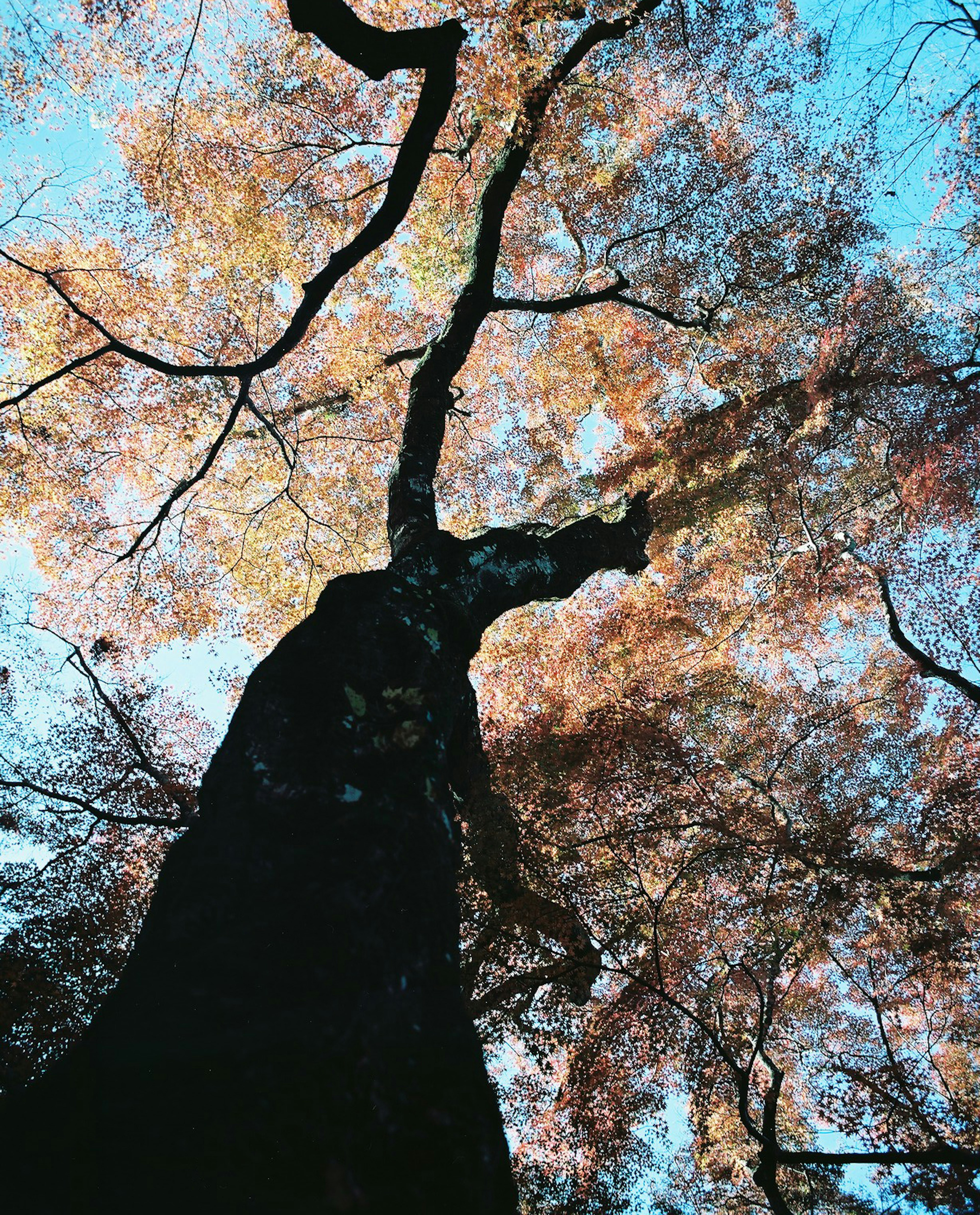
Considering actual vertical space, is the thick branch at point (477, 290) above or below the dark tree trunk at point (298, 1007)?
above

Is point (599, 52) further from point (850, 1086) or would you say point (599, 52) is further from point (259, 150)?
point (850, 1086)

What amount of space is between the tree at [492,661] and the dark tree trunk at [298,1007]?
16 mm

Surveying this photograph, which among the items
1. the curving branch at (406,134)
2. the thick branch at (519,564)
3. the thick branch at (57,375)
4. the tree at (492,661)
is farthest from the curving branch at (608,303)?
the thick branch at (57,375)

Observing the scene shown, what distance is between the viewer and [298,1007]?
7.37 ft

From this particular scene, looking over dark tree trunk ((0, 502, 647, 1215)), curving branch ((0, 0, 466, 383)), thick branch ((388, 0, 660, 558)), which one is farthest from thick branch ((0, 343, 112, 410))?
dark tree trunk ((0, 502, 647, 1215))

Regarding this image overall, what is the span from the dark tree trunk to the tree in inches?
0.6

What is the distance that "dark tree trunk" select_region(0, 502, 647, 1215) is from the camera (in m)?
1.88

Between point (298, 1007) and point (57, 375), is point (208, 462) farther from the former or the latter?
point (298, 1007)

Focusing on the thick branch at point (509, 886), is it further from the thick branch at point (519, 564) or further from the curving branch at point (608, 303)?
the curving branch at point (608, 303)

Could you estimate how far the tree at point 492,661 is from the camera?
7.80ft

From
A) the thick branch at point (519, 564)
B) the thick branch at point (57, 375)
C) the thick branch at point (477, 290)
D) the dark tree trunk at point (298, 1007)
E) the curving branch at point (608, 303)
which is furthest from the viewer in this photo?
the curving branch at point (608, 303)

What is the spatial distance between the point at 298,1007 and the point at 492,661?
9799mm

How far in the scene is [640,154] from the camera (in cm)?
1266

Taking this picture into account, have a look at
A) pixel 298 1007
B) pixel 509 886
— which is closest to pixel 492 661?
pixel 509 886
